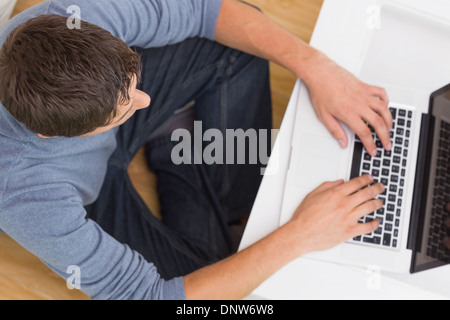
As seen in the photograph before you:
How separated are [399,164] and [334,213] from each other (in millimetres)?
174

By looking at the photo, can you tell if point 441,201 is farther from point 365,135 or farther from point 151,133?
point 151,133

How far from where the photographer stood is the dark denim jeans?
98 cm

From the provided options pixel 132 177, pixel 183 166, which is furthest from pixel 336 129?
pixel 132 177

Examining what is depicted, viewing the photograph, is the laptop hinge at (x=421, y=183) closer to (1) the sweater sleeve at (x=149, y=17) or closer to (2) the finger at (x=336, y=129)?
(2) the finger at (x=336, y=129)

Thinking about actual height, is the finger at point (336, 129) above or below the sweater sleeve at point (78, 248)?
above

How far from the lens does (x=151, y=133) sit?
3.56 ft

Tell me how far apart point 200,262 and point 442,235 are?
0.51m

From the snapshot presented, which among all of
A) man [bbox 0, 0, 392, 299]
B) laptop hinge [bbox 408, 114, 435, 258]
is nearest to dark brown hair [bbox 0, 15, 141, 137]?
man [bbox 0, 0, 392, 299]

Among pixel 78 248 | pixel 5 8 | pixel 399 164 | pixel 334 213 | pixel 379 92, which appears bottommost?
pixel 78 248

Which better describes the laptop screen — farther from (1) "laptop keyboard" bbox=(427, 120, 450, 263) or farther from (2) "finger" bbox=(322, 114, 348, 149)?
(2) "finger" bbox=(322, 114, 348, 149)

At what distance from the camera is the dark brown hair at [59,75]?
588mm

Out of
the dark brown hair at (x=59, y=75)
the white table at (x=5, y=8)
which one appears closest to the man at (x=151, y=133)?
the dark brown hair at (x=59, y=75)

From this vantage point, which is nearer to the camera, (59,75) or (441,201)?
(59,75)
